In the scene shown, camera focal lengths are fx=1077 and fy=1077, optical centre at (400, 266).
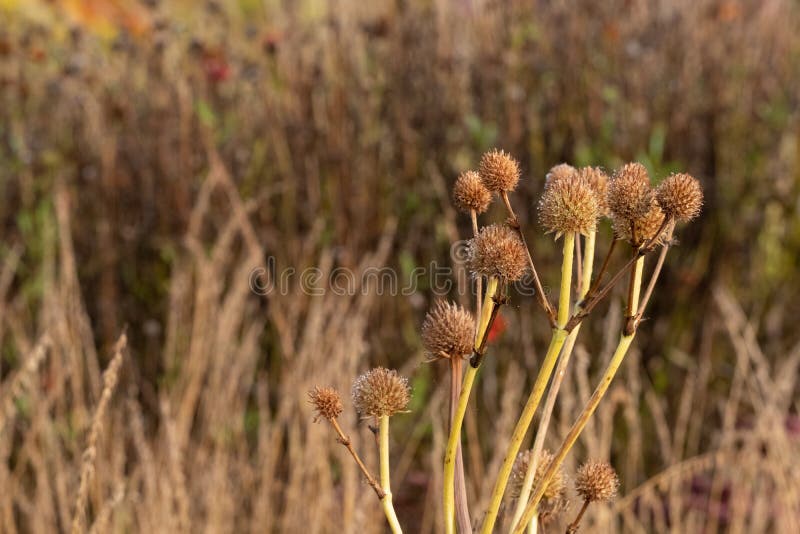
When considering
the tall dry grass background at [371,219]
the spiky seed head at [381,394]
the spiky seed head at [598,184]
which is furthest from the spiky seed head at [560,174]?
the tall dry grass background at [371,219]

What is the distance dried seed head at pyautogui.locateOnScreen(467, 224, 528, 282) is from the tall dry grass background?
192 cm

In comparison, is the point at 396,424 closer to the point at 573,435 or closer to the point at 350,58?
the point at 350,58

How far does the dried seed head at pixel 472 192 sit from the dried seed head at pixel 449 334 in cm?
13

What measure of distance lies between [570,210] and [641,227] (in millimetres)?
76

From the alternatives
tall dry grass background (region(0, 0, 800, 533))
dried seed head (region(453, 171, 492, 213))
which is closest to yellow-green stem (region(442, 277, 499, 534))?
dried seed head (region(453, 171, 492, 213))

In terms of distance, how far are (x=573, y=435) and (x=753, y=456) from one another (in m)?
2.19

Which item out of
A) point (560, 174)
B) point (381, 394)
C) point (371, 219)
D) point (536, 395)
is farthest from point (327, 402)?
point (371, 219)

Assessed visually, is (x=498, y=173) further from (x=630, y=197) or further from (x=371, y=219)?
(x=371, y=219)

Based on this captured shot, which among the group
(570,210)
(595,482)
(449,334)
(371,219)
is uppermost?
(371,219)

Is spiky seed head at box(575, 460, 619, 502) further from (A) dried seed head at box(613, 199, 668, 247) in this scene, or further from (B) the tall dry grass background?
(B) the tall dry grass background

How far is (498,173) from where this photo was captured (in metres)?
1.11

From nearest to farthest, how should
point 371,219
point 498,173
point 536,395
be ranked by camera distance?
1. point 536,395
2. point 498,173
3. point 371,219

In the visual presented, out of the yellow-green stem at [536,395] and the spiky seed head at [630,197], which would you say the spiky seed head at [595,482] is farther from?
the spiky seed head at [630,197]

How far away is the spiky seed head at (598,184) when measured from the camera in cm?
107
